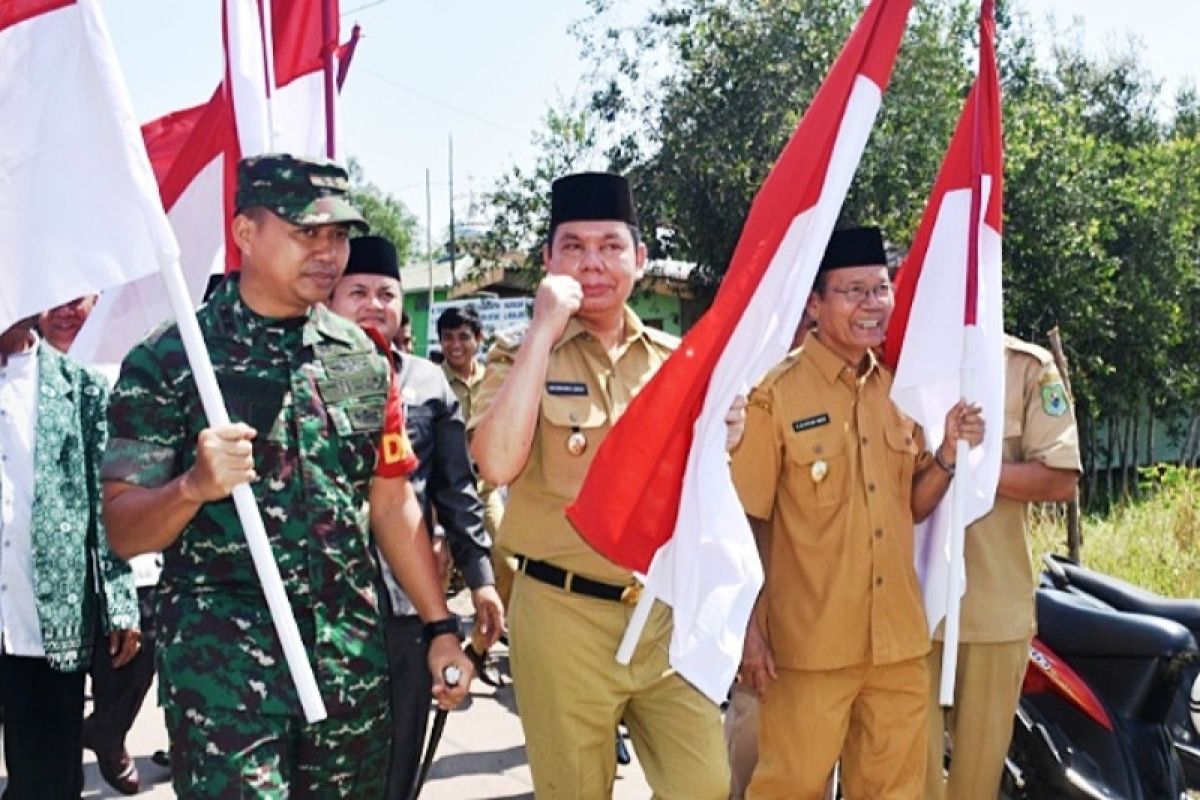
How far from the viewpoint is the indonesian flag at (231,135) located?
3.79 metres

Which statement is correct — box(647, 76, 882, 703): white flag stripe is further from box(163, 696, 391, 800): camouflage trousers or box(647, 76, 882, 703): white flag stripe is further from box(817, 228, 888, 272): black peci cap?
box(163, 696, 391, 800): camouflage trousers

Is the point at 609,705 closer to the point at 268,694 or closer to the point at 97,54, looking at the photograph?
the point at 268,694

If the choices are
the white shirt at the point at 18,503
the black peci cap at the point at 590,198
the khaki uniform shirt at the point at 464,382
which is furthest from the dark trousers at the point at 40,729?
the khaki uniform shirt at the point at 464,382

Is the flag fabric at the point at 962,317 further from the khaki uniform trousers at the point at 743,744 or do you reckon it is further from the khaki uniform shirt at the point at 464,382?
the khaki uniform shirt at the point at 464,382

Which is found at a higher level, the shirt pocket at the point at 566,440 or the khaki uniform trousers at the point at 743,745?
the shirt pocket at the point at 566,440

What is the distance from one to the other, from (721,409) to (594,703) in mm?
832

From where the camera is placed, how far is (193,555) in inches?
114

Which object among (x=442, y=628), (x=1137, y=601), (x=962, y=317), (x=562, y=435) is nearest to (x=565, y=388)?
(x=562, y=435)

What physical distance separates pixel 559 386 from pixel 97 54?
4.65 ft

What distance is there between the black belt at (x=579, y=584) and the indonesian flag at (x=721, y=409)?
0.15 m

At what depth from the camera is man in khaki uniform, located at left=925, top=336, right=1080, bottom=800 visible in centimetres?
418

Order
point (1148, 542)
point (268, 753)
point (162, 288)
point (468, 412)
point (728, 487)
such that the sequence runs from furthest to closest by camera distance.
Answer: point (1148, 542), point (468, 412), point (162, 288), point (728, 487), point (268, 753)

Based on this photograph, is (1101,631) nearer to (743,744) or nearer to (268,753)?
(743,744)

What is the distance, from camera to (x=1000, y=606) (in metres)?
4.18
